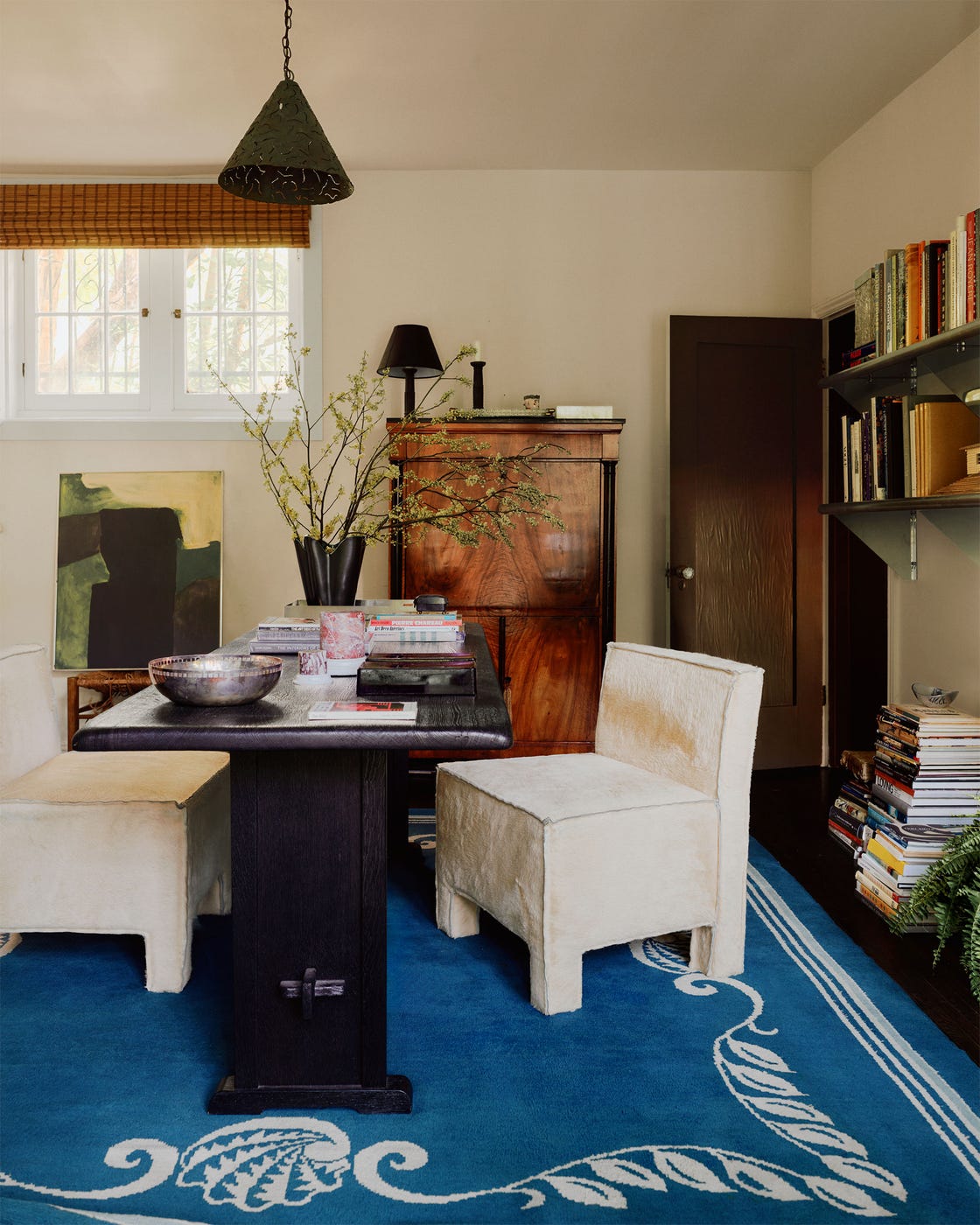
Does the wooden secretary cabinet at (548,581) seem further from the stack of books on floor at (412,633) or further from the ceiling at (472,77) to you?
the stack of books on floor at (412,633)

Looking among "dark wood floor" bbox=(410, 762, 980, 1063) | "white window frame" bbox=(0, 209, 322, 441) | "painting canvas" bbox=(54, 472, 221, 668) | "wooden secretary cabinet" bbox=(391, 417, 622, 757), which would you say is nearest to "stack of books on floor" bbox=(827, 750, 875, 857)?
"dark wood floor" bbox=(410, 762, 980, 1063)

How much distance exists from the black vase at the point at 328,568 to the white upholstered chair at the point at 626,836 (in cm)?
75

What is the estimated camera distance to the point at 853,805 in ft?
10.00

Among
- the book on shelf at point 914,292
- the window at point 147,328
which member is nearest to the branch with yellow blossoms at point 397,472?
the window at point 147,328

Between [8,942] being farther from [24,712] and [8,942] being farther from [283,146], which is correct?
[283,146]

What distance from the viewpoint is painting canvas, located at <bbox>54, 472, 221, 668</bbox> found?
4484 millimetres

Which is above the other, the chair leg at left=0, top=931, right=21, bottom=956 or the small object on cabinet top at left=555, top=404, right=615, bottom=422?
the small object on cabinet top at left=555, top=404, right=615, bottom=422

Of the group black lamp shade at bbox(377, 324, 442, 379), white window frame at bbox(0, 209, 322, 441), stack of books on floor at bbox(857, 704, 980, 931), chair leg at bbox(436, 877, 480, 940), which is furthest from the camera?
white window frame at bbox(0, 209, 322, 441)

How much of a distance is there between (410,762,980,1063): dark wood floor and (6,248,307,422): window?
7.43 feet

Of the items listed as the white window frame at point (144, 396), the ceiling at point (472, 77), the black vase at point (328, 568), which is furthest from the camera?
the white window frame at point (144, 396)

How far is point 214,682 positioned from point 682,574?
3.03 metres

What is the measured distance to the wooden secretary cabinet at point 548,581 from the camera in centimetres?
379

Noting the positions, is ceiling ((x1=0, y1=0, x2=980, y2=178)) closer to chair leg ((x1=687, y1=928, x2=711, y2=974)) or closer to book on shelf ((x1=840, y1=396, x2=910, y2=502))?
book on shelf ((x1=840, y1=396, x2=910, y2=502))

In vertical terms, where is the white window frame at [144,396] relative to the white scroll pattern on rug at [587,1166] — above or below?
above
